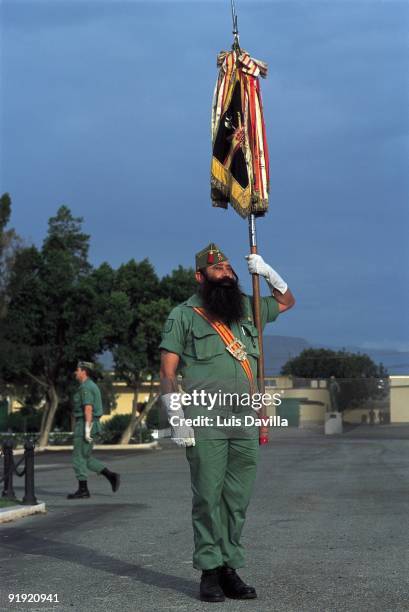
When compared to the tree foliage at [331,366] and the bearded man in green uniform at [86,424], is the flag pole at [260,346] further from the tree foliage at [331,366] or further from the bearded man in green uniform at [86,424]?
the tree foliage at [331,366]

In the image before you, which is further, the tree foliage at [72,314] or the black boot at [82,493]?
the tree foliage at [72,314]

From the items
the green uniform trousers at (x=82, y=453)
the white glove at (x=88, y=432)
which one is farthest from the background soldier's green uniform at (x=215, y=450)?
the green uniform trousers at (x=82, y=453)

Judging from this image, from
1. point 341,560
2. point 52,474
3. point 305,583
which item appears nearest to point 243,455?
point 305,583

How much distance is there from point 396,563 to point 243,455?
194 centimetres

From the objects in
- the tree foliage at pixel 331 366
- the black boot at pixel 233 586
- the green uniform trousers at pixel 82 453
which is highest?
the tree foliage at pixel 331 366

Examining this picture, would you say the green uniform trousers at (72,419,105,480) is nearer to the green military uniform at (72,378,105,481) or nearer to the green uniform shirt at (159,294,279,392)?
the green military uniform at (72,378,105,481)

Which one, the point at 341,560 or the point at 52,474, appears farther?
the point at 52,474

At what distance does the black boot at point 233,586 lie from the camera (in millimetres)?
6754

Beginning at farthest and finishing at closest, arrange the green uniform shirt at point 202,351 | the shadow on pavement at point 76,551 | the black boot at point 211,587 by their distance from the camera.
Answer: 1. the shadow on pavement at point 76,551
2. the green uniform shirt at point 202,351
3. the black boot at point 211,587

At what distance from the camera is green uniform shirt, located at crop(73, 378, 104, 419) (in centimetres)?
1530

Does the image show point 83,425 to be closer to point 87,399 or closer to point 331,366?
point 87,399

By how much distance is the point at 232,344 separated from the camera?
7.09 m

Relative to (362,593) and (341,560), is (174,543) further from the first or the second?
(362,593)

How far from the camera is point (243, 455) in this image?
23.0 feet
